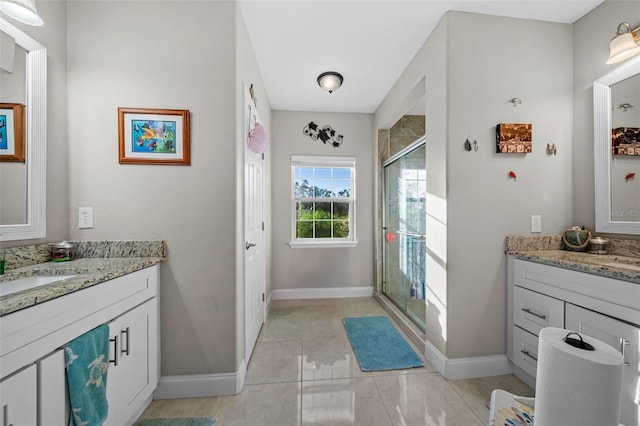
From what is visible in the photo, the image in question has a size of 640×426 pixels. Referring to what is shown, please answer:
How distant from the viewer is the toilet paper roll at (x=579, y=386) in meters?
0.41

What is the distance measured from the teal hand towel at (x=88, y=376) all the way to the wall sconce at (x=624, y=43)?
10.6ft

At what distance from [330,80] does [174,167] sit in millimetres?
1797

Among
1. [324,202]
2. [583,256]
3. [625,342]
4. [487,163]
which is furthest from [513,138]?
[324,202]

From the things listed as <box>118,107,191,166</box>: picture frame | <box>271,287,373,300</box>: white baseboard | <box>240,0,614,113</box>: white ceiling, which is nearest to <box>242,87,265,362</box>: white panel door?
<box>118,107,191,166</box>: picture frame

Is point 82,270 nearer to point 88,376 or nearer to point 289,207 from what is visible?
→ point 88,376

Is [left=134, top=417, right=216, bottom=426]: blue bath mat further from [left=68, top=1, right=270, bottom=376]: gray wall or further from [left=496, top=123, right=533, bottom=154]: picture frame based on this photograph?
[left=496, top=123, right=533, bottom=154]: picture frame

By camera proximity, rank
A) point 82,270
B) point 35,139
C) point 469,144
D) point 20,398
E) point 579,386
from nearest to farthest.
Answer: point 579,386, point 20,398, point 82,270, point 35,139, point 469,144

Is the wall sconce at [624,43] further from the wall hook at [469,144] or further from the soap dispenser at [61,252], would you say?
the soap dispenser at [61,252]

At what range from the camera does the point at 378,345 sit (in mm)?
2344

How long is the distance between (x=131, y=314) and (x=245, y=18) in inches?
84.6

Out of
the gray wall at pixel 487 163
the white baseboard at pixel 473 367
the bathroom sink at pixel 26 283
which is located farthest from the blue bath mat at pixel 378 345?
the bathroom sink at pixel 26 283

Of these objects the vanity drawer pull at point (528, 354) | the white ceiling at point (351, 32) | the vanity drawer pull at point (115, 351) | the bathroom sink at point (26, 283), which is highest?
the white ceiling at point (351, 32)

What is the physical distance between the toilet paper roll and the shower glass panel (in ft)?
6.38

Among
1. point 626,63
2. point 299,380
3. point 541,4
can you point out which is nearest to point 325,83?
point 541,4
